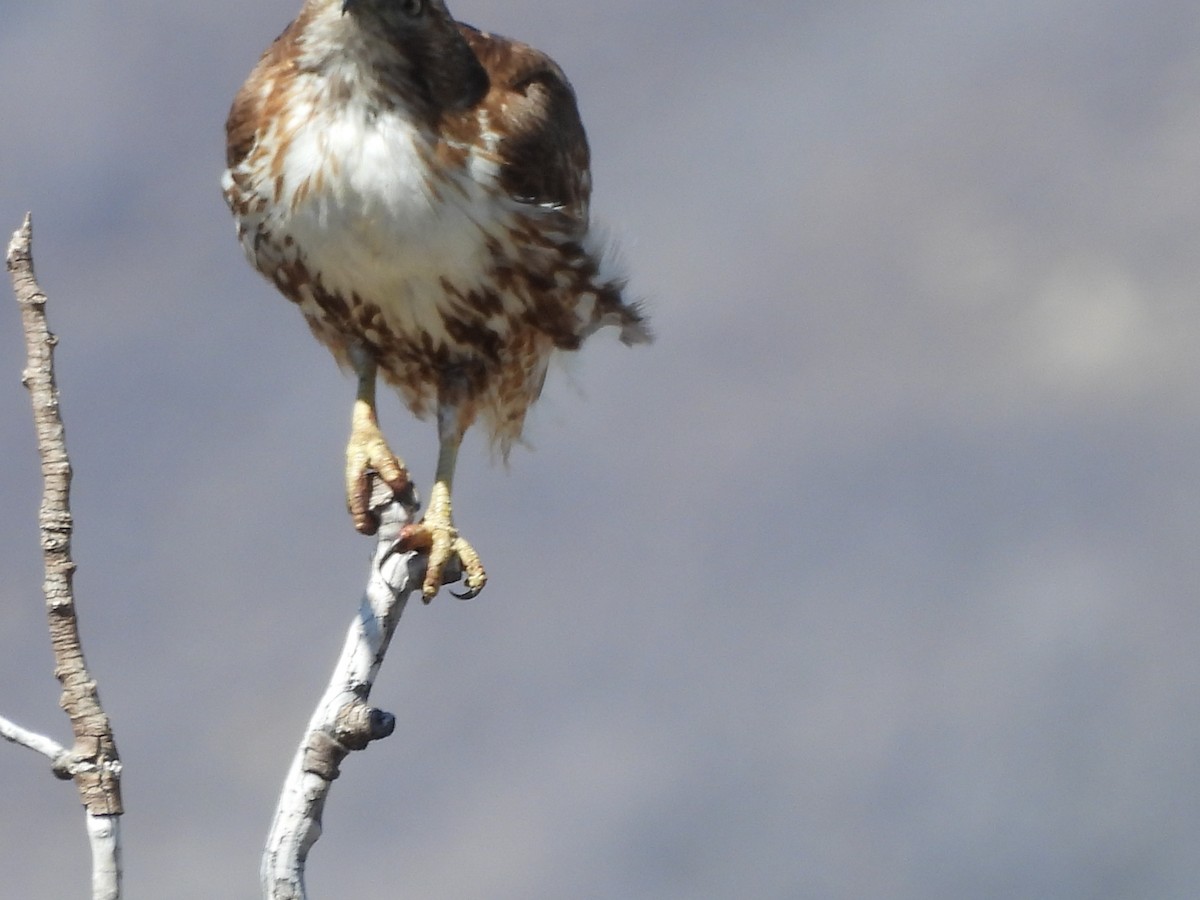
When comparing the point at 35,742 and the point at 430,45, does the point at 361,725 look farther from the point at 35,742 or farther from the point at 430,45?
the point at 430,45

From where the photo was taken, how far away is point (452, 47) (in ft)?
18.0

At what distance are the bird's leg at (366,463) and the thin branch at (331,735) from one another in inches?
17.4

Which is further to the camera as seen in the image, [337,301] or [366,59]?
[337,301]

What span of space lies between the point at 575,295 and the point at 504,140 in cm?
66

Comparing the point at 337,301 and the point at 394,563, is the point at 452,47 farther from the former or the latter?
the point at 394,563

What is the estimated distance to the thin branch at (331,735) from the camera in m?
4.40

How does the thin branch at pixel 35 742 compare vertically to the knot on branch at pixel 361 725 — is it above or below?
below

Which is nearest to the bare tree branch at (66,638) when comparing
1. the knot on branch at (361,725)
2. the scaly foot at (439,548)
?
the knot on branch at (361,725)

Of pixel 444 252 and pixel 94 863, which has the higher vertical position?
pixel 444 252

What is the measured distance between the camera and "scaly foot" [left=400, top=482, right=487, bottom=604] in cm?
532

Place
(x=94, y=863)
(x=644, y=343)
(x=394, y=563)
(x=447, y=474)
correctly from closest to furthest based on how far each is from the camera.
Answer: (x=94, y=863)
(x=394, y=563)
(x=447, y=474)
(x=644, y=343)

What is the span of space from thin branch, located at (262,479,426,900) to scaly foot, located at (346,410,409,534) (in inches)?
16.9

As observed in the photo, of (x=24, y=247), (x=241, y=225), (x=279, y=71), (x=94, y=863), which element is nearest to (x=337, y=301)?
(x=241, y=225)

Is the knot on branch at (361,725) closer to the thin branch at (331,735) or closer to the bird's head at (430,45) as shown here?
the thin branch at (331,735)
